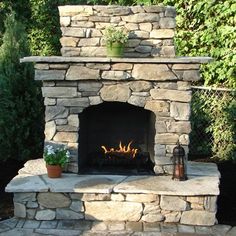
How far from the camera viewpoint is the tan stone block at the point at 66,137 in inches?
201

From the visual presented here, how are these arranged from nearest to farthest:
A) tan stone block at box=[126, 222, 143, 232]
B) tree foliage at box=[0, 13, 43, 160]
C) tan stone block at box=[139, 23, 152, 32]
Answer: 1. tan stone block at box=[126, 222, 143, 232]
2. tan stone block at box=[139, 23, 152, 32]
3. tree foliage at box=[0, 13, 43, 160]

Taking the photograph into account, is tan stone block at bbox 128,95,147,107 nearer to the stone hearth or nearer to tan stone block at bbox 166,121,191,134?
tan stone block at bbox 166,121,191,134

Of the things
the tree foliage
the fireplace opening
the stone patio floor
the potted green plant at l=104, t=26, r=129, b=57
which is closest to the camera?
the stone patio floor

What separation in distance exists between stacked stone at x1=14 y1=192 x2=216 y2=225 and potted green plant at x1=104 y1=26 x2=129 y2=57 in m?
1.64

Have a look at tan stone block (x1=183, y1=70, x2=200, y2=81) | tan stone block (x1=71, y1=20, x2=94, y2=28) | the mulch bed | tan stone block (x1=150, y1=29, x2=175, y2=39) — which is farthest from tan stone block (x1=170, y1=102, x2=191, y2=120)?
tan stone block (x1=71, y1=20, x2=94, y2=28)

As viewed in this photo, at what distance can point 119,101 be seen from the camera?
5008 millimetres

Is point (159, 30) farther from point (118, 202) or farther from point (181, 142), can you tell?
point (118, 202)

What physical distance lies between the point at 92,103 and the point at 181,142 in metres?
1.18

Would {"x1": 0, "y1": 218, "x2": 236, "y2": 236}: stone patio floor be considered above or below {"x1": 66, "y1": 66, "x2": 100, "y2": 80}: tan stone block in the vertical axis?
below

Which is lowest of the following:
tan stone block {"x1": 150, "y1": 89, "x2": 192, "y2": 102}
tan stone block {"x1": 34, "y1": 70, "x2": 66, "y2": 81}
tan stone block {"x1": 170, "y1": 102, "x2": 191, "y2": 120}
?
tan stone block {"x1": 170, "y1": 102, "x2": 191, "y2": 120}

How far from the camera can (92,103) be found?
4988 millimetres

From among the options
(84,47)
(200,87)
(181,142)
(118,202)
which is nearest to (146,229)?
(118,202)

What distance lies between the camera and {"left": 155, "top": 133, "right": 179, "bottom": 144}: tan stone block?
5.05m

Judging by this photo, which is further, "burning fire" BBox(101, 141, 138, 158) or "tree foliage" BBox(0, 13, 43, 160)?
"tree foliage" BBox(0, 13, 43, 160)
